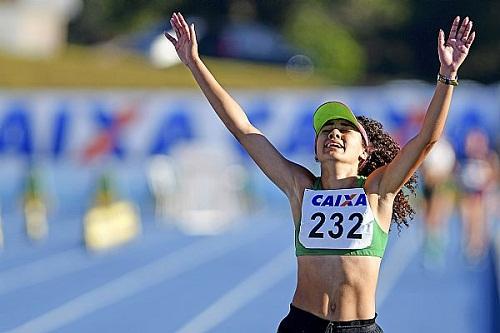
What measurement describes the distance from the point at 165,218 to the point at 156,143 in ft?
6.66

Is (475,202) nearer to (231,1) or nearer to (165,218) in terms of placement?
(165,218)

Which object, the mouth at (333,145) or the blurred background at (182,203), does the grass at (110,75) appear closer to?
the blurred background at (182,203)

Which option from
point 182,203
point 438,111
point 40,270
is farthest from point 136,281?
point 438,111

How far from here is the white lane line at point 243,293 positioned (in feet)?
37.8

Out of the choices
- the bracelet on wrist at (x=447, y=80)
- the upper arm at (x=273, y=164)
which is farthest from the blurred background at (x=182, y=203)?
the bracelet on wrist at (x=447, y=80)

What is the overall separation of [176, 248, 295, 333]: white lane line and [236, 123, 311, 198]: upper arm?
5758mm

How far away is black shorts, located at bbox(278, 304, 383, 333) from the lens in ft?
16.8

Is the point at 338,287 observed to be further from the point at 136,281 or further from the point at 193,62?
the point at 136,281

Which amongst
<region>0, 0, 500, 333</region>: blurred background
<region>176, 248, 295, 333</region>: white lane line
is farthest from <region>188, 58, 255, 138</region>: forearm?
<region>176, 248, 295, 333</region>: white lane line

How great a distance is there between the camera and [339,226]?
5.19m

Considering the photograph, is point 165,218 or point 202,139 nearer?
point 165,218

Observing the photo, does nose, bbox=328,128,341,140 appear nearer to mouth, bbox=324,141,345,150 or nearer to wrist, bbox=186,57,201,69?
mouth, bbox=324,141,345,150

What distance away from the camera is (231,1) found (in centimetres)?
4809

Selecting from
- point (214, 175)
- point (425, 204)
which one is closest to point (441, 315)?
point (425, 204)
